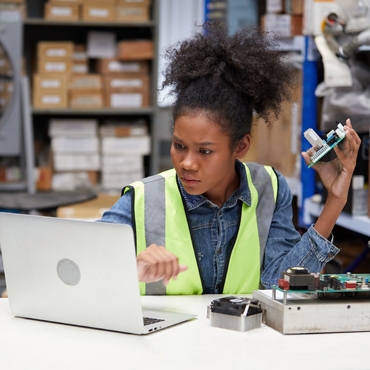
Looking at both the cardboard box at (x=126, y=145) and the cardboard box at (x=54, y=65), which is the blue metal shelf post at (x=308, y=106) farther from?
the cardboard box at (x=54, y=65)

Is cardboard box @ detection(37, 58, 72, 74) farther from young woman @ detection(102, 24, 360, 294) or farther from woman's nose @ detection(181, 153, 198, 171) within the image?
woman's nose @ detection(181, 153, 198, 171)

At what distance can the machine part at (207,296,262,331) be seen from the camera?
42.4 inches

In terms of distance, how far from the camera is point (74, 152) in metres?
3.77

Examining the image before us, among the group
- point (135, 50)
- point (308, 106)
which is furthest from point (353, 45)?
point (135, 50)

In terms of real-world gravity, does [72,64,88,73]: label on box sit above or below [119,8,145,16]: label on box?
below

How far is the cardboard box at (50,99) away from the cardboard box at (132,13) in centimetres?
63

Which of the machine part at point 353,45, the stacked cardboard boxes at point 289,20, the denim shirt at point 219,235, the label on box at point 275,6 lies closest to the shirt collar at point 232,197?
the denim shirt at point 219,235

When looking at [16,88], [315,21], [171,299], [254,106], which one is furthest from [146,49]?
[171,299]

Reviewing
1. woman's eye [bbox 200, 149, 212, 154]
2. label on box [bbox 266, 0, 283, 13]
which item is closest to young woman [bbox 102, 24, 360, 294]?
woman's eye [bbox 200, 149, 212, 154]

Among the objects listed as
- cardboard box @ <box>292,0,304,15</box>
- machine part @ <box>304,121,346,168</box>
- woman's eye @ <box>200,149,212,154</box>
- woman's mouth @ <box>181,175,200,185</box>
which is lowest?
woman's mouth @ <box>181,175,200,185</box>

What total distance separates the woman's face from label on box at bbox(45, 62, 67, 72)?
2513 mm

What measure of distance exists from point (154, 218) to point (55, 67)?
251 centimetres

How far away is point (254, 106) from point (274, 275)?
17.9 inches

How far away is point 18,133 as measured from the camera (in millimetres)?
3611
